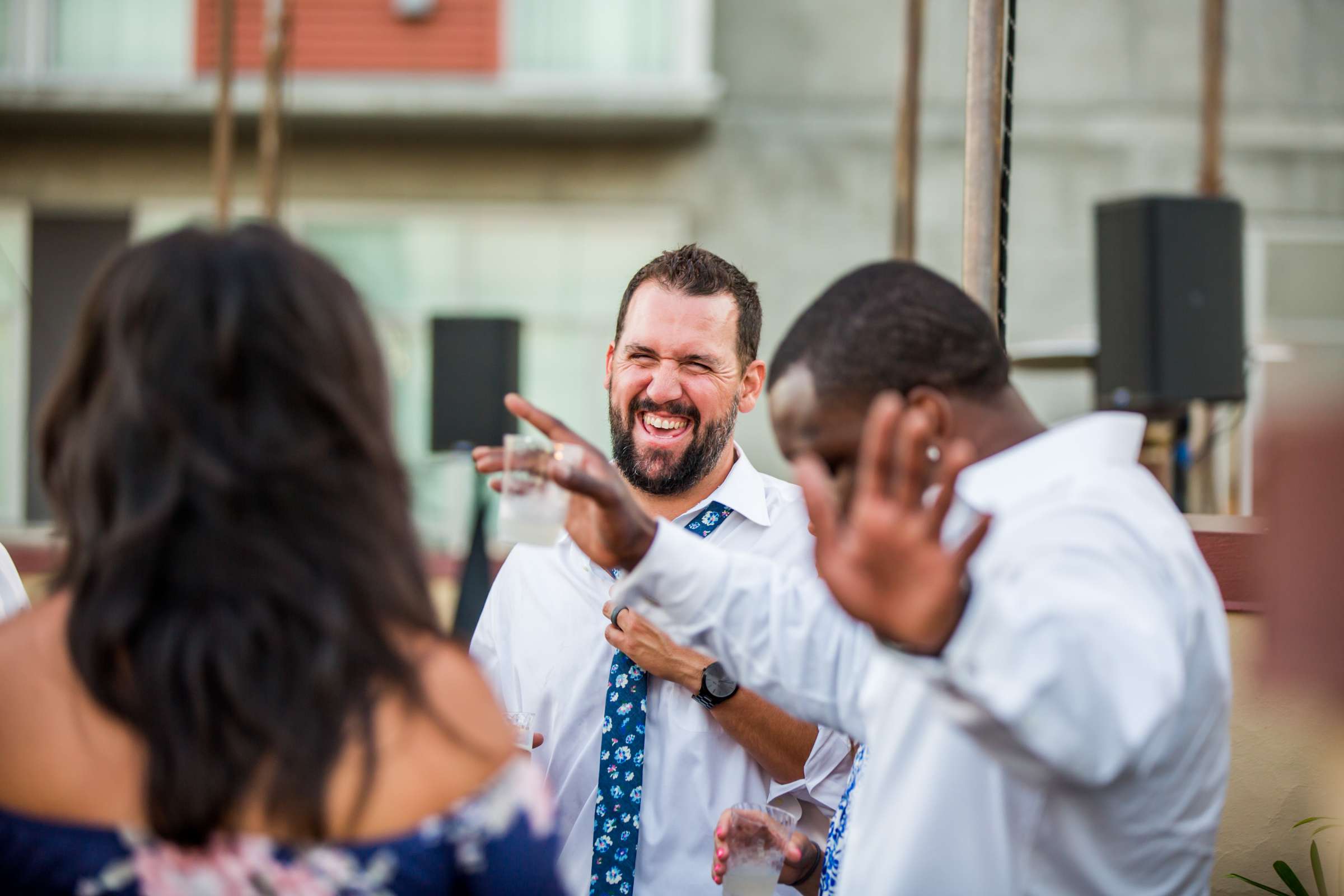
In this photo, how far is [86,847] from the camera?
127 cm

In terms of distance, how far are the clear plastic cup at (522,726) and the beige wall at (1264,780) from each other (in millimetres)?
1587

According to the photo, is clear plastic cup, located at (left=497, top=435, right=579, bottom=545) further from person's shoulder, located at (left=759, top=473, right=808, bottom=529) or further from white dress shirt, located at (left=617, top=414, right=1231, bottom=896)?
person's shoulder, located at (left=759, top=473, right=808, bottom=529)

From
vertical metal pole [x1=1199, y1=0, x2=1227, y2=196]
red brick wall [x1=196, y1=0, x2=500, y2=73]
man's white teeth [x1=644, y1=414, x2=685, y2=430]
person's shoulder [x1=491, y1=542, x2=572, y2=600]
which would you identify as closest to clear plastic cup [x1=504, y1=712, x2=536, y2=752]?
person's shoulder [x1=491, y1=542, x2=572, y2=600]

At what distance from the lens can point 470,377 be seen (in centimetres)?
745

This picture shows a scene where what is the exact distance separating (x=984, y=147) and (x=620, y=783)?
154cm

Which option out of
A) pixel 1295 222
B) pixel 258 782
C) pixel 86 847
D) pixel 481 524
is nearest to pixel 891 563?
pixel 258 782

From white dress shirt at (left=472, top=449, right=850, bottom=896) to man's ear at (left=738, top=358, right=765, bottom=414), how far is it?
211 millimetres

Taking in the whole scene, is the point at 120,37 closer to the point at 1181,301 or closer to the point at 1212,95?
the point at 1212,95

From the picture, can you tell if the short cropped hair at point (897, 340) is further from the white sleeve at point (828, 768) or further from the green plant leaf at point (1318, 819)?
the green plant leaf at point (1318, 819)

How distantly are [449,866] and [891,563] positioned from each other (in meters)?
0.55

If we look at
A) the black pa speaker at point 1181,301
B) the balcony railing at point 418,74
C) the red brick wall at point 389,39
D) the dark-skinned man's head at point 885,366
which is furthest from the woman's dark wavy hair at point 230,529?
the red brick wall at point 389,39

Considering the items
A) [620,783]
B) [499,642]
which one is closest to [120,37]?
[499,642]

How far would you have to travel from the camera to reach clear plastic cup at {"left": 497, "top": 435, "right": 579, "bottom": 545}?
6.46 feet

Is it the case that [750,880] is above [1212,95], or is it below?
below
